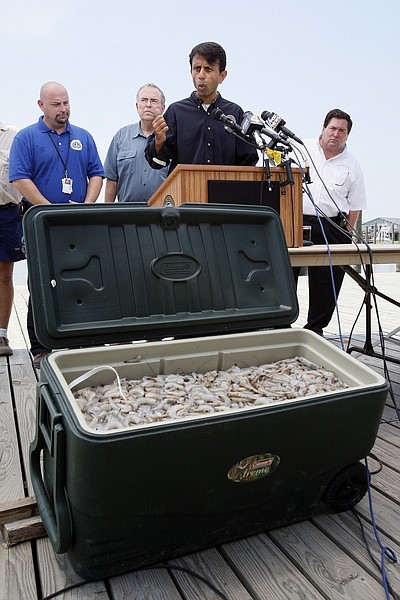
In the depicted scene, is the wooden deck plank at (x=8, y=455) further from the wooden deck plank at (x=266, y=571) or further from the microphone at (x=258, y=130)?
the microphone at (x=258, y=130)

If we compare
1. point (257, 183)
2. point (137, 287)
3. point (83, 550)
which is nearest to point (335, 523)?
point (83, 550)

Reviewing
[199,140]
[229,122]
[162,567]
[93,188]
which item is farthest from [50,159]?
[162,567]

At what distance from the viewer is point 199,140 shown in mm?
2463

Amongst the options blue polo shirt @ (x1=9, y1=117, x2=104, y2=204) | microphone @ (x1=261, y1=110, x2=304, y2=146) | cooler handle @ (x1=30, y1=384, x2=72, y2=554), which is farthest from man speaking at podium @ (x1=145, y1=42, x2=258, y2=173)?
cooler handle @ (x1=30, y1=384, x2=72, y2=554)

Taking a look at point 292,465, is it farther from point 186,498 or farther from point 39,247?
point 39,247

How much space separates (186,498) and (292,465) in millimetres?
266

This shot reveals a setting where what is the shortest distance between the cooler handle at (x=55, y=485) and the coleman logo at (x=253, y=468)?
0.36 metres

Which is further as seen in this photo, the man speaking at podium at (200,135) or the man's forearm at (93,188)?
the man's forearm at (93,188)

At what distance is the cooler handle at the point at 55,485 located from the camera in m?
1.07

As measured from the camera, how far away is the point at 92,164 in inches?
122

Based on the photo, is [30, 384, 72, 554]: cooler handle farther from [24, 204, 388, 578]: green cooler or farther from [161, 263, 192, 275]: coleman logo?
[161, 263, 192, 275]: coleman logo

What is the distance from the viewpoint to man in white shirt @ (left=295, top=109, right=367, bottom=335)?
341 cm

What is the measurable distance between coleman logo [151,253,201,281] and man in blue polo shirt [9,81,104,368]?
1.55m

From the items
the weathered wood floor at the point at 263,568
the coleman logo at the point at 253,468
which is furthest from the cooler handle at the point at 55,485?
the coleman logo at the point at 253,468
